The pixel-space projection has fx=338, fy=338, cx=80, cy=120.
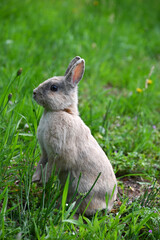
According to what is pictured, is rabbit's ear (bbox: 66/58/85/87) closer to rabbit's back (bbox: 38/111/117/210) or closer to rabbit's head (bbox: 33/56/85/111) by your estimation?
rabbit's head (bbox: 33/56/85/111)

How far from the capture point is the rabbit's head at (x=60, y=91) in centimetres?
308

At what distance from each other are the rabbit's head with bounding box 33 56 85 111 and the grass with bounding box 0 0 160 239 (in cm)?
18

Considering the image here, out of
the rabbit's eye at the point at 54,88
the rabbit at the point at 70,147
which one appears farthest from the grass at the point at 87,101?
the rabbit's eye at the point at 54,88

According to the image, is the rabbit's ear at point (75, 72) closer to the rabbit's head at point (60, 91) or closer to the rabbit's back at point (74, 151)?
the rabbit's head at point (60, 91)

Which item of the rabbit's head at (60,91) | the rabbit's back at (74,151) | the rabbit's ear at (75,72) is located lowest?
the rabbit's back at (74,151)

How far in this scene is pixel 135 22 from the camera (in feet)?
28.6

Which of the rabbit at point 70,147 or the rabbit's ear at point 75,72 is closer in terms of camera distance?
the rabbit at point 70,147

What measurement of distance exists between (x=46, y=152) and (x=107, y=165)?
1.91 feet

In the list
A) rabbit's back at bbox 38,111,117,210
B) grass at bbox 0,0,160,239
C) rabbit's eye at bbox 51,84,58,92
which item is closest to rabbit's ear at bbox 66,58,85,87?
Answer: rabbit's eye at bbox 51,84,58,92

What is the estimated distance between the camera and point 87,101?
5.21 meters

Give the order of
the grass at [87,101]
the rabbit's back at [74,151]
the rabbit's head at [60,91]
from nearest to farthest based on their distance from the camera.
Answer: the grass at [87,101]
the rabbit's back at [74,151]
the rabbit's head at [60,91]

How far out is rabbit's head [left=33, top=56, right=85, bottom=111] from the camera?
3.08 metres

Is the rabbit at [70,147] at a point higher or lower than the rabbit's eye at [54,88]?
lower

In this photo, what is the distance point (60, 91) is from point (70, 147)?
0.54 m
